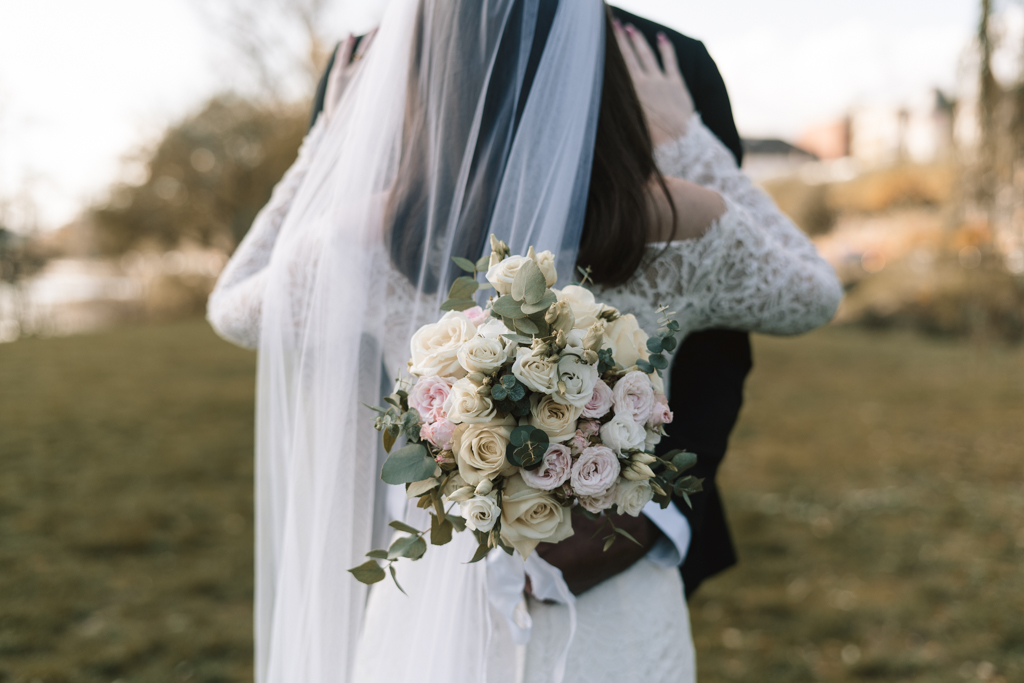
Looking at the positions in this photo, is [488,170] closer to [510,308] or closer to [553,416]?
[510,308]

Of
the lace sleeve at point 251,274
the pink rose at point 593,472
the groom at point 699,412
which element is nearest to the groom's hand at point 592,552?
the groom at point 699,412

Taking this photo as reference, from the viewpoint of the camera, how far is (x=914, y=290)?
11617mm

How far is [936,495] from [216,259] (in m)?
16.5

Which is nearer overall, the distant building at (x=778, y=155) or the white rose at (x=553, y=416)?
the white rose at (x=553, y=416)

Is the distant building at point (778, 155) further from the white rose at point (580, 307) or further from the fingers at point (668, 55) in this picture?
the white rose at point (580, 307)

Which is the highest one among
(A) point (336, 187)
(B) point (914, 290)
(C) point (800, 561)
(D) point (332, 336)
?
(A) point (336, 187)

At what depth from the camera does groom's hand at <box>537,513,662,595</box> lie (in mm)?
1373

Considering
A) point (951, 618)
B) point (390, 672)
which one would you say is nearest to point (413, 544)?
point (390, 672)

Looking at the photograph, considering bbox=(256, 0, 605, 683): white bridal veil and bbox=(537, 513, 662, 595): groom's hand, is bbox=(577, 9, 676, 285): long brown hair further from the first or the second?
bbox=(537, 513, 662, 595): groom's hand

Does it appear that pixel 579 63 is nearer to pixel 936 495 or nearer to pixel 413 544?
pixel 413 544

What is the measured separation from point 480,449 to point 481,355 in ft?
0.46

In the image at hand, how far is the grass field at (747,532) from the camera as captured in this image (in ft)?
11.6

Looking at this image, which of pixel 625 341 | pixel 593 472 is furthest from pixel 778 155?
pixel 593 472

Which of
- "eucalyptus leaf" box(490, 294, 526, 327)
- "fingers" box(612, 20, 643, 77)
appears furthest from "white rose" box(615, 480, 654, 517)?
"fingers" box(612, 20, 643, 77)
